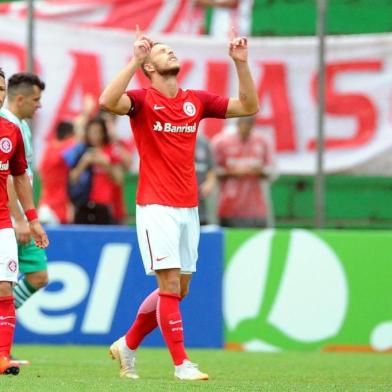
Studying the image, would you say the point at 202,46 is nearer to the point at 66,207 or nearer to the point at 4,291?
the point at 66,207

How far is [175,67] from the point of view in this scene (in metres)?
8.88

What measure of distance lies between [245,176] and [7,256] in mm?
5924

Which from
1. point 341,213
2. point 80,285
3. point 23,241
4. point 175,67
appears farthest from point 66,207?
point 175,67

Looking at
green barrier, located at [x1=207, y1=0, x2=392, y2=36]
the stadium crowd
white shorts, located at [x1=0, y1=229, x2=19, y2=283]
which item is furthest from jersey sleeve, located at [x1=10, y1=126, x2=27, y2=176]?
green barrier, located at [x1=207, y1=0, x2=392, y2=36]

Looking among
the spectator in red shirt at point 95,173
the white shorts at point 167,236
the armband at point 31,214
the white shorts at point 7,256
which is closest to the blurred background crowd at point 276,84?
the spectator in red shirt at point 95,173

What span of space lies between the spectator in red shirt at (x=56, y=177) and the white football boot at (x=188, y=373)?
5.70m

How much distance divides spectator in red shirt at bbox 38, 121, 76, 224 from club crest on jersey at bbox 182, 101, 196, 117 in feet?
17.6

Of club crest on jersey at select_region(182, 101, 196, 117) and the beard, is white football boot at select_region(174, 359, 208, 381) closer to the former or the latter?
club crest on jersey at select_region(182, 101, 196, 117)

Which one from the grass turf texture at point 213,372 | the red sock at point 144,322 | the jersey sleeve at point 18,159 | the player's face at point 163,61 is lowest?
the grass turf texture at point 213,372

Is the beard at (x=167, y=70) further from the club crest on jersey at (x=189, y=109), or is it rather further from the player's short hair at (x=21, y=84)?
the player's short hair at (x=21, y=84)

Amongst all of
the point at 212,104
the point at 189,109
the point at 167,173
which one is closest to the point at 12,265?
the point at 167,173

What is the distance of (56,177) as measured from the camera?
1438cm

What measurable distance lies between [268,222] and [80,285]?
7.67ft

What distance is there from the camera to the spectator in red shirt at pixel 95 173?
14062 millimetres
